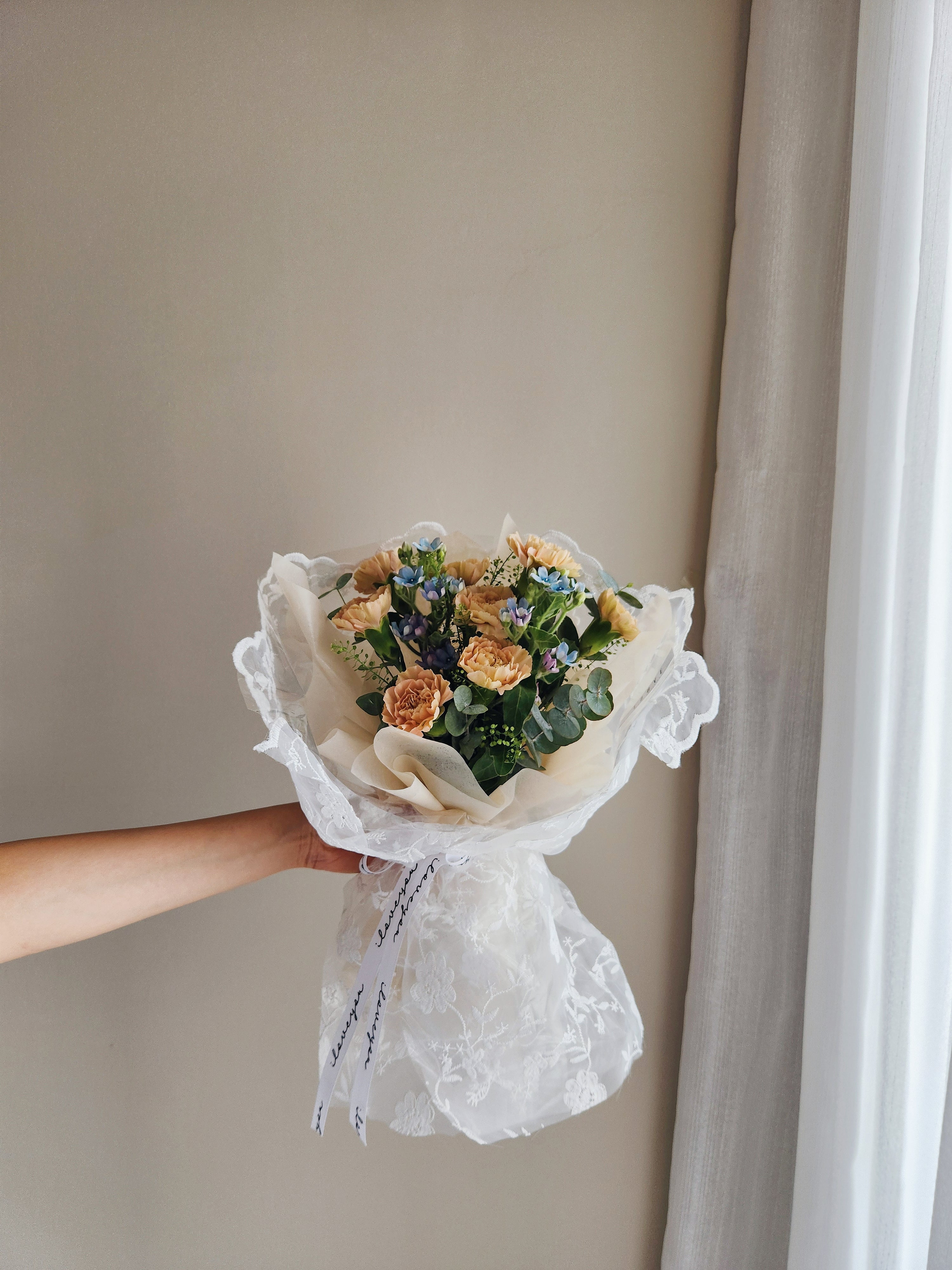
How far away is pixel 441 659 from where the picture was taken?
0.70 m

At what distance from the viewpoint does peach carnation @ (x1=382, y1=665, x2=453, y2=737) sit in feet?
2.16

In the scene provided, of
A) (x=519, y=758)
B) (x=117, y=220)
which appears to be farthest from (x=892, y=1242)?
(x=117, y=220)

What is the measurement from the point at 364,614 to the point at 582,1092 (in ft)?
1.73

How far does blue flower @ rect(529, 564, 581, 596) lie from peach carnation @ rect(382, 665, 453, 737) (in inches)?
4.8

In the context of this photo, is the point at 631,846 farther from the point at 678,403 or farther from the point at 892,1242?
the point at 678,403

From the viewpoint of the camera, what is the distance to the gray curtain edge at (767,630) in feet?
3.12

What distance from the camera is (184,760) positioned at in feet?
3.57

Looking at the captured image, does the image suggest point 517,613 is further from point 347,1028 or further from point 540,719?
point 347,1028

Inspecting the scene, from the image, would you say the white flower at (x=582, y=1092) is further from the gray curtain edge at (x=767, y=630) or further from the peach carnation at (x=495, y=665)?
the peach carnation at (x=495, y=665)

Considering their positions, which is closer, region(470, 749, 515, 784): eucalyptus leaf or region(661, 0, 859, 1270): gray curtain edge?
region(470, 749, 515, 784): eucalyptus leaf

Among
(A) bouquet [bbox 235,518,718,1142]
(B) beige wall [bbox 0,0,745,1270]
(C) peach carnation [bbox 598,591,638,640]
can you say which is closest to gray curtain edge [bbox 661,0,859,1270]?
(B) beige wall [bbox 0,0,745,1270]

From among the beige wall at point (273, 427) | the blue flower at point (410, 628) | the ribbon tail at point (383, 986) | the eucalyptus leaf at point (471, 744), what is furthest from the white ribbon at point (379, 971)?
the beige wall at point (273, 427)

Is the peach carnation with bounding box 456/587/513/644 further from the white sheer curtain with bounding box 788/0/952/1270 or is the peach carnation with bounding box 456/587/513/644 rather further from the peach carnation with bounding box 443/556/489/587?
the white sheer curtain with bounding box 788/0/952/1270

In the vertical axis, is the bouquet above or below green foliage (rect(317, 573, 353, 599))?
below
